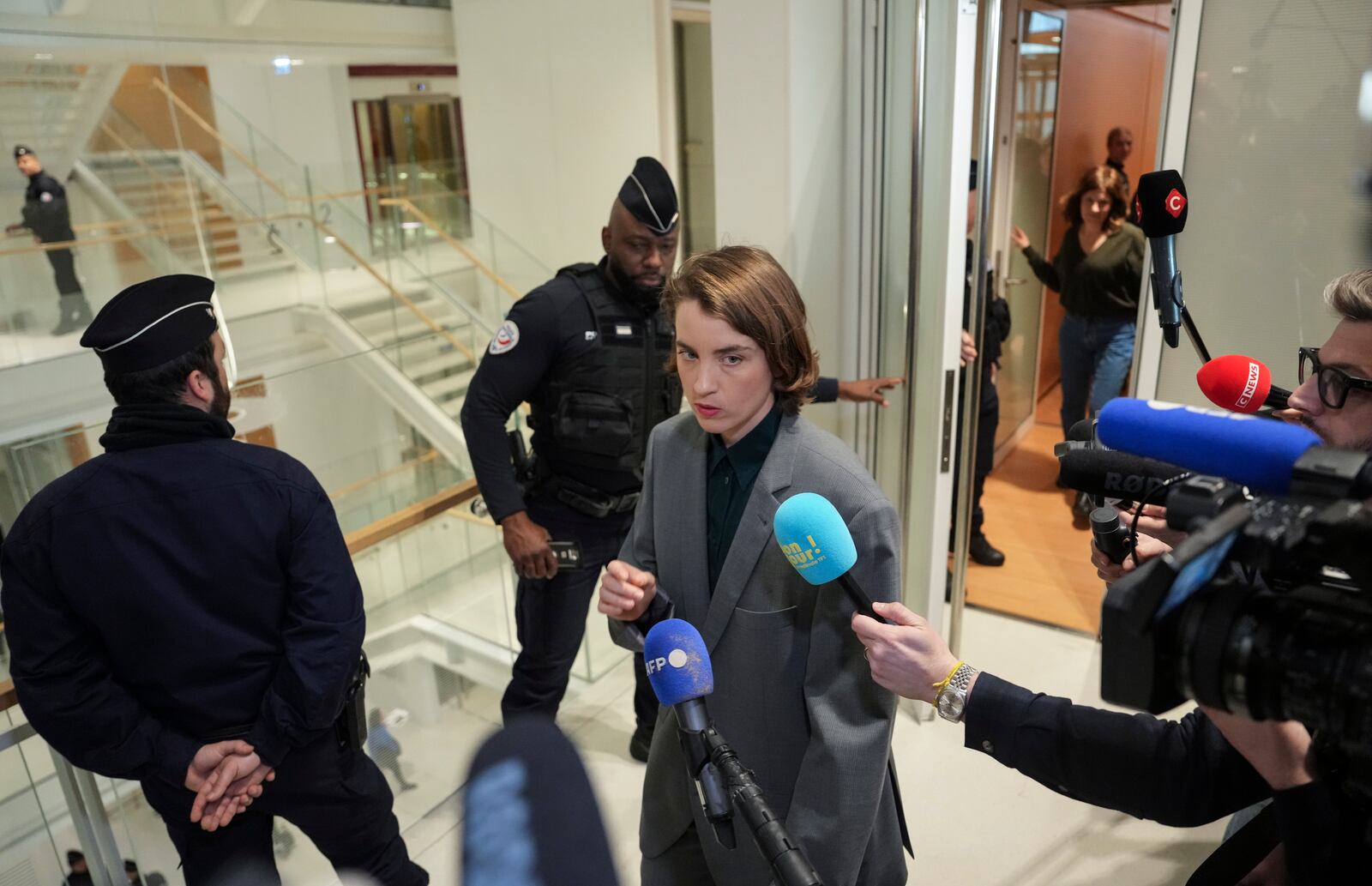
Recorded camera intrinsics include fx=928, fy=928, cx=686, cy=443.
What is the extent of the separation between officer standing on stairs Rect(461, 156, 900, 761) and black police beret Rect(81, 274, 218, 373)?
0.91 meters

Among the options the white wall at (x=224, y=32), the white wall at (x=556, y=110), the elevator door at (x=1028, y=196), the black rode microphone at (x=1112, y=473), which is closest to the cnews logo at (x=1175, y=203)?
the black rode microphone at (x=1112, y=473)

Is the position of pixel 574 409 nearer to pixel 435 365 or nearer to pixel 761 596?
pixel 761 596

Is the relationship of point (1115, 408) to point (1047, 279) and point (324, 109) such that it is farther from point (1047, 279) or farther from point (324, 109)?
point (324, 109)

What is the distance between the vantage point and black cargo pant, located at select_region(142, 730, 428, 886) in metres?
1.88

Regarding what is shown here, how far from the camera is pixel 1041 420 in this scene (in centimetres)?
602

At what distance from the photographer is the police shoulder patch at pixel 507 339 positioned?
2523 mm

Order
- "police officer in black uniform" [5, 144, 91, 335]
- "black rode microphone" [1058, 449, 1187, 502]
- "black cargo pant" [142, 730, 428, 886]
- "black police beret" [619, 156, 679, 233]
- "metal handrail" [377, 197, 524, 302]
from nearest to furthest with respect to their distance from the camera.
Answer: "black rode microphone" [1058, 449, 1187, 502] < "black cargo pant" [142, 730, 428, 886] < "black police beret" [619, 156, 679, 233] < "police officer in black uniform" [5, 144, 91, 335] < "metal handrail" [377, 197, 524, 302]

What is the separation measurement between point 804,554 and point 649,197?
4.93ft

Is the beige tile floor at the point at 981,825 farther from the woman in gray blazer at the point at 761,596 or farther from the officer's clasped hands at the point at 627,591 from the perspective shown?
the officer's clasped hands at the point at 627,591

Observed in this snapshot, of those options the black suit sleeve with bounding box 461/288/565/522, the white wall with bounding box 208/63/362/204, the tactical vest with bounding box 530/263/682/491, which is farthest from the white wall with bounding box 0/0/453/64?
the tactical vest with bounding box 530/263/682/491

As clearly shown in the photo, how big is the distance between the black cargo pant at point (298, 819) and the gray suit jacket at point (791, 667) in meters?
0.73

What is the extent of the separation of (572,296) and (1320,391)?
180 centimetres

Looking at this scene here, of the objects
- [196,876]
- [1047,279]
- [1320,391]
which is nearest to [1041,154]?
[1047,279]

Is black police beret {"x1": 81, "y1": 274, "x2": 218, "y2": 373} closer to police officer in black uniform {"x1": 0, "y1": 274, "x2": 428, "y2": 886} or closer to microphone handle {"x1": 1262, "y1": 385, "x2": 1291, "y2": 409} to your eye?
police officer in black uniform {"x1": 0, "y1": 274, "x2": 428, "y2": 886}
